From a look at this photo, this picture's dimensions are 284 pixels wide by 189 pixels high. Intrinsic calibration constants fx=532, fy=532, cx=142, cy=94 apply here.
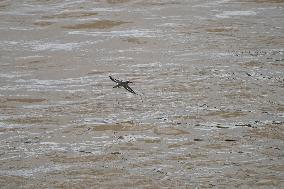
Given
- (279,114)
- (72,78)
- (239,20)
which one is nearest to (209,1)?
(239,20)

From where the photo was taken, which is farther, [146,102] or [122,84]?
[122,84]

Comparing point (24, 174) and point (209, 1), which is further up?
point (209, 1)

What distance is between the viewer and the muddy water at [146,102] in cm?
459

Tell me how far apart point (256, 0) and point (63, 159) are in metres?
9.46

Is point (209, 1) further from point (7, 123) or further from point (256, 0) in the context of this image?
Answer: point (7, 123)

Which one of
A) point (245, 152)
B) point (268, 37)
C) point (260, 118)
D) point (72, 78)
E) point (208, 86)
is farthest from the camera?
point (268, 37)

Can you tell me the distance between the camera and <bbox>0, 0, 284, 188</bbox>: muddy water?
4586 millimetres

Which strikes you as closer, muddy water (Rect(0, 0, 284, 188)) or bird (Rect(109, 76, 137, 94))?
muddy water (Rect(0, 0, 284, 188))

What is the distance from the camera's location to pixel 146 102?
21.4 feet

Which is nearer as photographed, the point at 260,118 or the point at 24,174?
the point at 24,174

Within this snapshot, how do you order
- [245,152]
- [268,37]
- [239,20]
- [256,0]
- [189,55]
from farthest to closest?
1. [256,0]
2. [239,20]
3. [268,37]
4. [189,55]
5. [245,152]

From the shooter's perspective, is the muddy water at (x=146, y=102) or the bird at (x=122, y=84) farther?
the bird at (x=122, y=84)

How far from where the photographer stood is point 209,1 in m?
13.5

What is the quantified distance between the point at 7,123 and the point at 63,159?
51.5 inches
